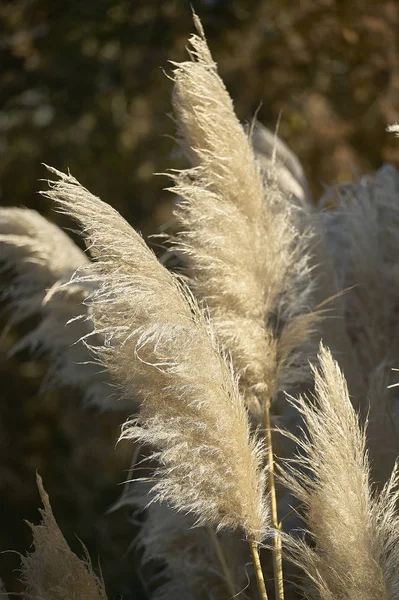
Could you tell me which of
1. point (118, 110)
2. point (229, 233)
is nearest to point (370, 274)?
point (229, 233)

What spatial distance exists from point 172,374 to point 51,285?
889 mm

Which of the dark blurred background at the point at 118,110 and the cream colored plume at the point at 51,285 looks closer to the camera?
the cream colored plume at the point at 51,285

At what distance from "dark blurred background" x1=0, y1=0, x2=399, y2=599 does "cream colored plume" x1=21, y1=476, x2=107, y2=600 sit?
2.11 m

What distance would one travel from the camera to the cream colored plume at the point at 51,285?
2.06 m

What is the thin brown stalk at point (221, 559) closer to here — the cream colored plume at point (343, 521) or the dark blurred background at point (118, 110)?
the cream colored plume at point (343, 521)

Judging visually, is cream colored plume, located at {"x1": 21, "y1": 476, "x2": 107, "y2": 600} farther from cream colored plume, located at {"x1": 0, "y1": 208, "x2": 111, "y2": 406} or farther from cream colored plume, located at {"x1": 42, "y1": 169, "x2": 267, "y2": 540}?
cream colored plume, located at {"x1": 0, "y1": 208, "x2": 111, "y2": 406}

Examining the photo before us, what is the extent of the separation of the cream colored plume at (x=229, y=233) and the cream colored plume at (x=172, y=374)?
0.59 ft

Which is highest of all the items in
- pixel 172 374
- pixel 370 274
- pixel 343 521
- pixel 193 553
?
pixel 172 374

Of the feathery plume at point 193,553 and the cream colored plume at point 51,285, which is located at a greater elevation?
the cream colored plume at point 51,285

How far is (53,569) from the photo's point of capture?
1.38 m

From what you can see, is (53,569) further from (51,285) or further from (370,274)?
(370,274)

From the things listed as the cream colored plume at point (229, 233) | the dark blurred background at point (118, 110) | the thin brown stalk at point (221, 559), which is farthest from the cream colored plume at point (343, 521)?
the dark blurred background at point (118, 110)

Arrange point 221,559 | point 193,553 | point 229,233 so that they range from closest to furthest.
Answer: point 229,233
point 221,559
point 193,553

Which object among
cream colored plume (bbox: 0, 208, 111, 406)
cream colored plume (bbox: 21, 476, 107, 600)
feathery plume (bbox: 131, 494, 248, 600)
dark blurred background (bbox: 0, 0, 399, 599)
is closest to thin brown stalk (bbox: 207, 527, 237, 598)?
feathery plume (bbox: 131, 494, 248, 600)
